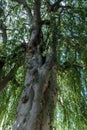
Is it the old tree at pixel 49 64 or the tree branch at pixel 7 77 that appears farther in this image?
the tree branch at pixel 7 77

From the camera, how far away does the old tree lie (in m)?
3.95

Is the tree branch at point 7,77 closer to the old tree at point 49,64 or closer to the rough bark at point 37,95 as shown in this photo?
the old tree at point 49,64

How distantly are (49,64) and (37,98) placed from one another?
0.79 metres

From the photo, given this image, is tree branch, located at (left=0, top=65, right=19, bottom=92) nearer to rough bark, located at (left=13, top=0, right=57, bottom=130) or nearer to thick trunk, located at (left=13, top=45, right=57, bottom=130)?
rough bark, located at (left=13, top=0, right=57, bottom=130)

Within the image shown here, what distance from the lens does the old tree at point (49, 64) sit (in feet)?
12.9

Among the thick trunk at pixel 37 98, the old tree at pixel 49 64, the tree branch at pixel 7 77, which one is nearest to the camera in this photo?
the thick trunk at pixel 37 98

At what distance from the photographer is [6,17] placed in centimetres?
682

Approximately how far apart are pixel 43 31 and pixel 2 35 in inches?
47.5

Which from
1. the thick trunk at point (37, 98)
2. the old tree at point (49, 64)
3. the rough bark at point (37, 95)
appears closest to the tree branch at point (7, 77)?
the old tree at point (49, 64)

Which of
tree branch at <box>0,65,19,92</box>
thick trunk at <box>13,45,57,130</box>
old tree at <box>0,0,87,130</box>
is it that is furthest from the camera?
tree branch at <box>0,65,19,92</box>

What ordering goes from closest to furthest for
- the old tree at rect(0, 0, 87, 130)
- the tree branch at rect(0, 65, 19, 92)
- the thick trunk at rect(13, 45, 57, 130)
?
1. the thick trunk at rect(13, 45, 57, 130)
2. the old tree at rect(0, 0, 87, 130)
3. the tree branch at rect(0, 65, 19, 92)

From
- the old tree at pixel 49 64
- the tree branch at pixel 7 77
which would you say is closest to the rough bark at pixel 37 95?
the old tree at pixel 49 64

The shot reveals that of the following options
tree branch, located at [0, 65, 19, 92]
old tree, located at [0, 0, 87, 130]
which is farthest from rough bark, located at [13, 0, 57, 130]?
tree branch, located at [0, 65, 19, 92]

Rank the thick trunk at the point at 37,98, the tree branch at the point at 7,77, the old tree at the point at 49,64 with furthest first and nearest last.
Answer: the tree branch at the point at 7,77 → the old tree at the point at 49,64 → the thick trunk at the point at 37,98
